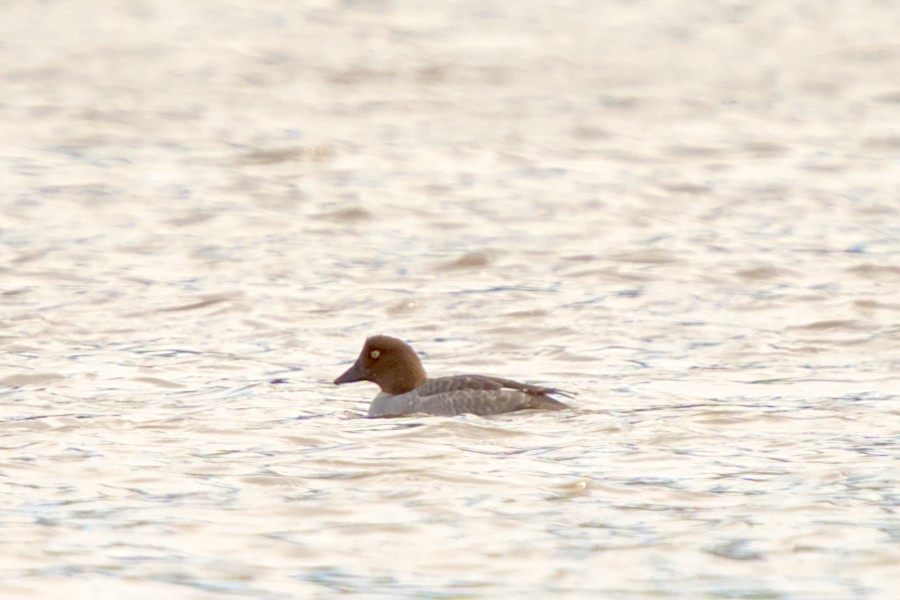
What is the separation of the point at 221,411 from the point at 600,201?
9.70m

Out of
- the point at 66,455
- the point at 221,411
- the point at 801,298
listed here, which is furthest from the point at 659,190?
the point at 66,455

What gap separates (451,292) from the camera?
16906mm

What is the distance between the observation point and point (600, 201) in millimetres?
20875

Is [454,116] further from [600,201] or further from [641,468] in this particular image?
[641,468]

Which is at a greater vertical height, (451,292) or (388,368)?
(388,368)

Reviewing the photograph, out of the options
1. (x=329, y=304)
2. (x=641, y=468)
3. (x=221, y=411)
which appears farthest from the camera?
(x=329, y=304)

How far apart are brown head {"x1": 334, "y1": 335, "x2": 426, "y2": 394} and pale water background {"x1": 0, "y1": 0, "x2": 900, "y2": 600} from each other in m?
0.31

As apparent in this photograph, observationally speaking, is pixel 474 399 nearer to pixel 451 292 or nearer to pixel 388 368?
pixel 388 368

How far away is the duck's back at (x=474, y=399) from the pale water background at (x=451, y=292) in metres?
0.15

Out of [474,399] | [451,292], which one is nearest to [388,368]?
[474,399]

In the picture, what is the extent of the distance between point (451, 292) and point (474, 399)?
207 inches

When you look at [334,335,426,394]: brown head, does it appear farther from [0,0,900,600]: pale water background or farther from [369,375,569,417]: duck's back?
[369,375,569,417]: duck's back

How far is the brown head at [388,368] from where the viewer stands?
41.5 ft

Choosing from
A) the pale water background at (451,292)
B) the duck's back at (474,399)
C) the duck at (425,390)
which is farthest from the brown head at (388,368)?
the duck's back at (474,399)
